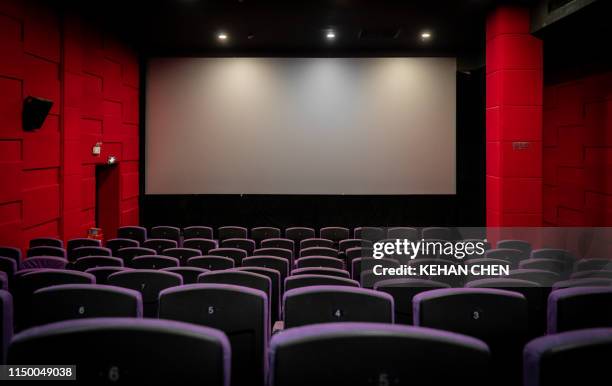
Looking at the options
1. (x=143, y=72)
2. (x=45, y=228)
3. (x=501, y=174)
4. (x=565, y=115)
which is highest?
(x=143, y=72)

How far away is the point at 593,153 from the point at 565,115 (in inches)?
49.9

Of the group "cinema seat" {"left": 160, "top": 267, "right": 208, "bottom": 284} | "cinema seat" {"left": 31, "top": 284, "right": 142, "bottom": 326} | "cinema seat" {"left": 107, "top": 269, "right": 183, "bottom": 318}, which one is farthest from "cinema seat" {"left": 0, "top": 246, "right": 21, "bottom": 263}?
"cinema seat" {"left": 31, "top": 284, "right": 142, "bottom": 326}

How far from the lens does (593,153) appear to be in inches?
368

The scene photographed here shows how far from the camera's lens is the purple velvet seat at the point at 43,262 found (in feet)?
16.6

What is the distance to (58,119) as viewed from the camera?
8.81 metres

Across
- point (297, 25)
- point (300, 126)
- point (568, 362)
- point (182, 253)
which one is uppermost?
point (297, 25)

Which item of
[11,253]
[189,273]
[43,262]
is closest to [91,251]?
[11,253]

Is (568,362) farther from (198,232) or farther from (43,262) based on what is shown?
(198,232)

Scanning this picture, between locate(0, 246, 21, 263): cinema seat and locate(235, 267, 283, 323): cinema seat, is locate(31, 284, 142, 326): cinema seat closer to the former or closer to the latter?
locate(235, 267, 283, 323): cinema seat

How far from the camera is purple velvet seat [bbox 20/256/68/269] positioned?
5.07m

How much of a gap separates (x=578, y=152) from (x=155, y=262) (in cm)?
829

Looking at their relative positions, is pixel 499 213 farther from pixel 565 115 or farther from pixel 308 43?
pixel 308 43

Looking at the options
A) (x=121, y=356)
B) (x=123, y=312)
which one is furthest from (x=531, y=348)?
(x=123, y=312)

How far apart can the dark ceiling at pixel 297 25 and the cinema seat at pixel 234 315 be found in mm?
7434
